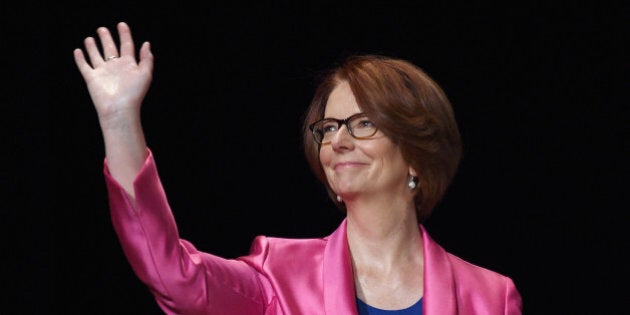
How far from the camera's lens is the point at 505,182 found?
11.2 ft

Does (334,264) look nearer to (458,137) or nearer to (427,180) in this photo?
(427,180)

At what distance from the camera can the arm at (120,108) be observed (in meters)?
2.06

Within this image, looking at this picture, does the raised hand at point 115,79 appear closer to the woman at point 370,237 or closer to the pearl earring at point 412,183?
the woman at point 370,237

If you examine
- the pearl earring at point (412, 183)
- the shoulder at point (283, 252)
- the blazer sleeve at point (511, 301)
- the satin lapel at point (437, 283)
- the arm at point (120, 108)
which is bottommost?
the blazer sleeve at point (511, 301)

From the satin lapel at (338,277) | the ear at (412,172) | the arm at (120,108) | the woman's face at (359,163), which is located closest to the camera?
the arm at (120,108)

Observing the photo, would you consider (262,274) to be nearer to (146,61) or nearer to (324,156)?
(324,156)

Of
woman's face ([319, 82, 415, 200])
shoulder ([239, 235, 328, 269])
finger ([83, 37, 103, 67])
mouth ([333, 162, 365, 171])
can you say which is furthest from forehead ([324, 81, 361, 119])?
finger ([83, 37, 103, 67])

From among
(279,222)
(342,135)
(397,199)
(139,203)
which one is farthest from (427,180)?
(139,203)

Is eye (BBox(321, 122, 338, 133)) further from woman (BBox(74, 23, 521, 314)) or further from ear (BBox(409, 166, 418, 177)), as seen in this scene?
ear (BBox(409, 166, 418, 177))

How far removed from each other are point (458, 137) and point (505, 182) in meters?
0.74

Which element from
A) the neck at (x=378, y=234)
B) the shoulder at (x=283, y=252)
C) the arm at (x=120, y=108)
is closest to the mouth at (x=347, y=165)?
the neck at (x=378, y=234)

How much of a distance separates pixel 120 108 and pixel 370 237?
82 cm

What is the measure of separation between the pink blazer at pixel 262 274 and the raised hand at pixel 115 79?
12 centimetres

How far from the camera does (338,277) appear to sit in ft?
8.11
